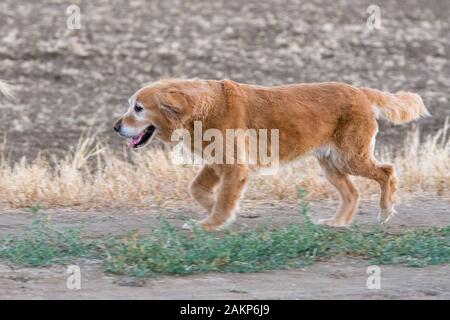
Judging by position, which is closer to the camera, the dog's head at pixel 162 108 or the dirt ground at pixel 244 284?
the dirt ground at pixel 244 284

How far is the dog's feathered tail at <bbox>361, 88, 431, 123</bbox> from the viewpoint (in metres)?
8.33

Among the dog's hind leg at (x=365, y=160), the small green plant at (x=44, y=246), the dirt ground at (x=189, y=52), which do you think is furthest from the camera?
the dirt ground at (x=189, y=52)

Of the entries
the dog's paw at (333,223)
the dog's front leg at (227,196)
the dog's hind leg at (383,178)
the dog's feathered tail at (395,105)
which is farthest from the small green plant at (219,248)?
the dog's feathered tail at (395,105)

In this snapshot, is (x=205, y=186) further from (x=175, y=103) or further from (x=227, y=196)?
(x=175, y=103)

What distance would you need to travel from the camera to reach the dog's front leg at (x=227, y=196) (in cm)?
789

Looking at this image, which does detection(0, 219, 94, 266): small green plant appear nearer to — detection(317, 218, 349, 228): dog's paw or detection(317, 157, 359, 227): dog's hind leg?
detection(317, 218, 349, 228): dog's paw

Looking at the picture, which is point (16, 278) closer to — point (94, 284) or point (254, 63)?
point (94, 284)

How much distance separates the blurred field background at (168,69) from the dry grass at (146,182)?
0.04ft

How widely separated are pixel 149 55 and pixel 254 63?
1564mm

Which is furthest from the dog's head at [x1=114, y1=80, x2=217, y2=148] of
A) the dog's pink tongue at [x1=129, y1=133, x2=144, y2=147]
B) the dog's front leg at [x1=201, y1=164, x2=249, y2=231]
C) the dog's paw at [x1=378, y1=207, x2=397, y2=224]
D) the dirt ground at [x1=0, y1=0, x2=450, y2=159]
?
Answer: the dirt ground at [x1=0, y1=0, x2=450, y2=159]

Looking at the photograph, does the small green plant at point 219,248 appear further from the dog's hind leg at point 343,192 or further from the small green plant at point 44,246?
the dog's hind leg at point 343,192

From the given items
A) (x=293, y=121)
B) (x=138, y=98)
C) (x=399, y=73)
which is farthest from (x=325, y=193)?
(x=399, y=73)

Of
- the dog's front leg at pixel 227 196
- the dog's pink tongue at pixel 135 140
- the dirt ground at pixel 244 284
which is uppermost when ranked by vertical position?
the dog's pink tongue at pixel 135 140

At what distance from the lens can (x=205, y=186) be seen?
324 inches
